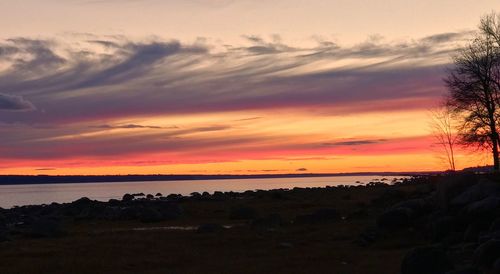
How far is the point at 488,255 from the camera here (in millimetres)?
19891

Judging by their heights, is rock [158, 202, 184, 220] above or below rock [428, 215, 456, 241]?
above

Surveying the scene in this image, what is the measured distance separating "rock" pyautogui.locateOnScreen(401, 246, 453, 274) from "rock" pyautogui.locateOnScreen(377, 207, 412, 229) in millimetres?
13886

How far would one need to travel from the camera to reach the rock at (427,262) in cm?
1888

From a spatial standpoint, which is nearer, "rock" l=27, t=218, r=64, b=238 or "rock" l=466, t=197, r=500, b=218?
"rock" l=466, t=197, r=500, b=218

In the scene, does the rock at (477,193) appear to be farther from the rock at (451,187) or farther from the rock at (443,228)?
the rock at (443,228)

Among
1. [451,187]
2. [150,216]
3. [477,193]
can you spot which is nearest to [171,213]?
[150,216]

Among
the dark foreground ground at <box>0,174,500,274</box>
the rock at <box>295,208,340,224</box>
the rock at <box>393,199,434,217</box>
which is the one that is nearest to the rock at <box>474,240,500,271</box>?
the dark foreground ground at <box>0,174,500,274</box>

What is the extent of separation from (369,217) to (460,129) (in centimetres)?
2225

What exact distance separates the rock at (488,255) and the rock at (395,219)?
12934mm

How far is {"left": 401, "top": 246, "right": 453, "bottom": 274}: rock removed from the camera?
18875 mm

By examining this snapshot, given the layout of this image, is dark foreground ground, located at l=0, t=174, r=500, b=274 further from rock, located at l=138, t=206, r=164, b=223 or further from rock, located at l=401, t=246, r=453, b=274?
rock, located at l=138, t=206, r=164, b=223

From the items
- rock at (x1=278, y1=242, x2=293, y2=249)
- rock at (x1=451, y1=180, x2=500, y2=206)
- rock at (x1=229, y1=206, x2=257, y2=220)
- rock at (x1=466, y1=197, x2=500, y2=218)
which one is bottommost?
rock at (x1=278, y1=242, x2=293, y2=249)

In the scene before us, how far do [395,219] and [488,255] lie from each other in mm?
13595

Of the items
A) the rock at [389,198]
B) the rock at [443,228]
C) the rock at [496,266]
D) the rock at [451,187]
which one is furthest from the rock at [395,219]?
the rock at [496,266]
